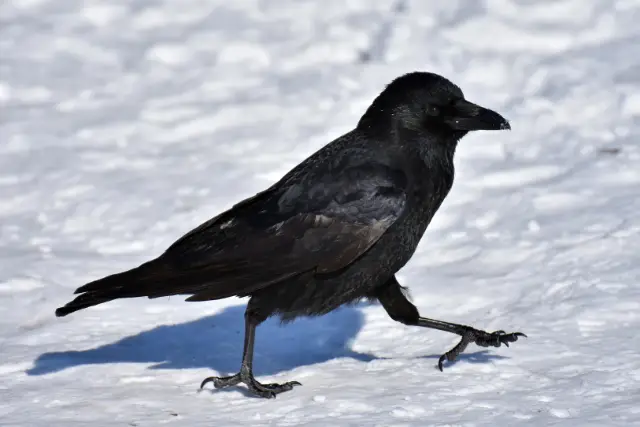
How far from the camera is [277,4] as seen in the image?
10.6 meters

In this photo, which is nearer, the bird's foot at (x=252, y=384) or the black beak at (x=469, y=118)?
the bird's foot at (x=252, y=384)

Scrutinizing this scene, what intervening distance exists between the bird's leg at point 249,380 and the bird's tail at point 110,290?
498 mm

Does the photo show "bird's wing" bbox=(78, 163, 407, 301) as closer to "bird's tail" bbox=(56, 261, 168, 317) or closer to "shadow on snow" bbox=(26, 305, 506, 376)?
"bird's tail" bbox=(56, 261, 168, 317)

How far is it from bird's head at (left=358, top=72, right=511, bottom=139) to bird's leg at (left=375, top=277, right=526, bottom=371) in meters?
0.76

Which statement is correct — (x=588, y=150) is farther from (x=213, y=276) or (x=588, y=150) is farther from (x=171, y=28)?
(x=171, y=28)

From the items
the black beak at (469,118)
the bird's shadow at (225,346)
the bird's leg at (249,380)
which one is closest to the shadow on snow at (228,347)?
the bird's shadow at (225,346)

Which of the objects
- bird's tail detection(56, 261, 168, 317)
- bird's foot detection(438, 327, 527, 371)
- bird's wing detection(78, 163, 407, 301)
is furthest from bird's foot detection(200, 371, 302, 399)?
bird's foot detection(438, 327, 527, 371)

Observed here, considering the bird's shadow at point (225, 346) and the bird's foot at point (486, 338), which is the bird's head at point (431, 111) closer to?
the bird's foot at point (486, 338)

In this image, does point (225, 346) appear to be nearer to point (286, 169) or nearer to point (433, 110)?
point (433, 110)

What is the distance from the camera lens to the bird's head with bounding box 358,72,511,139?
5.76 metres

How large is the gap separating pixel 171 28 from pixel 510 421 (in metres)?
6.58

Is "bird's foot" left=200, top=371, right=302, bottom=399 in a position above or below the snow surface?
below

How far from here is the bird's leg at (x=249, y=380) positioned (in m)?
5.31

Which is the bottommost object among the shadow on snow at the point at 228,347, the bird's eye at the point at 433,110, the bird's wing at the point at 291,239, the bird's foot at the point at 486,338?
the bird's foot at the point at 486,338
